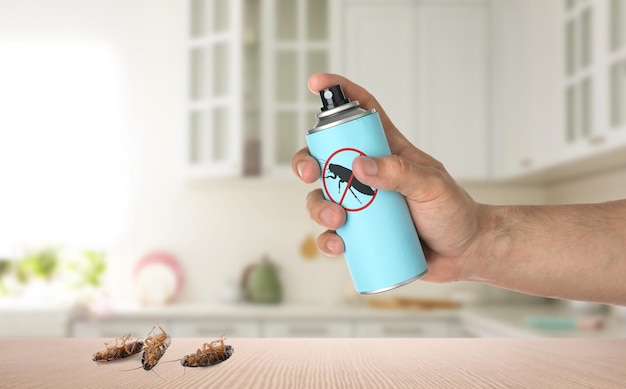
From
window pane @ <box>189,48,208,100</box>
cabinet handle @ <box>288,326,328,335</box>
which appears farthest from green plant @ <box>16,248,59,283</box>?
cabinet handle @ <box>288,326,328,335</box>

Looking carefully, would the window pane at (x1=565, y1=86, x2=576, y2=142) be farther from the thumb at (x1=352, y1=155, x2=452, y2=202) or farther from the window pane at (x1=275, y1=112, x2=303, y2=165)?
the thumb at (x1=352, y1=155, x2=452, y2=202)

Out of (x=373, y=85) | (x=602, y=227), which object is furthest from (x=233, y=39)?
(x=602, y=227)

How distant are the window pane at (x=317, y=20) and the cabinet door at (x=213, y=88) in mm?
432

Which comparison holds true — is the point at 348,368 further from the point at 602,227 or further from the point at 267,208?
the point at 267,208

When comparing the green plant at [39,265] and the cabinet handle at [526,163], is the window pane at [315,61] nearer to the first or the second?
the cabinet handle at [526,163]

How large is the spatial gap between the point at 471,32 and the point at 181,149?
1830mm

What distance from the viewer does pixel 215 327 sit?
3.46 meters

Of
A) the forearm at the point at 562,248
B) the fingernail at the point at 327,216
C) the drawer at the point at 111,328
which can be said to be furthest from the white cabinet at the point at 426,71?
the fingernail at the point at 327,216

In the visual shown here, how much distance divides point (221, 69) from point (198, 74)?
154mm

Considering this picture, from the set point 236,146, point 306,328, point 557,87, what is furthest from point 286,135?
point 557,87

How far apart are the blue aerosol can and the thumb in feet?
0.05

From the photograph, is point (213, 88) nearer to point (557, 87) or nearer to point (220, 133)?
point (220, 133)

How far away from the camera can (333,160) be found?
0.81m

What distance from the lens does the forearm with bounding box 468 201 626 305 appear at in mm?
1089
